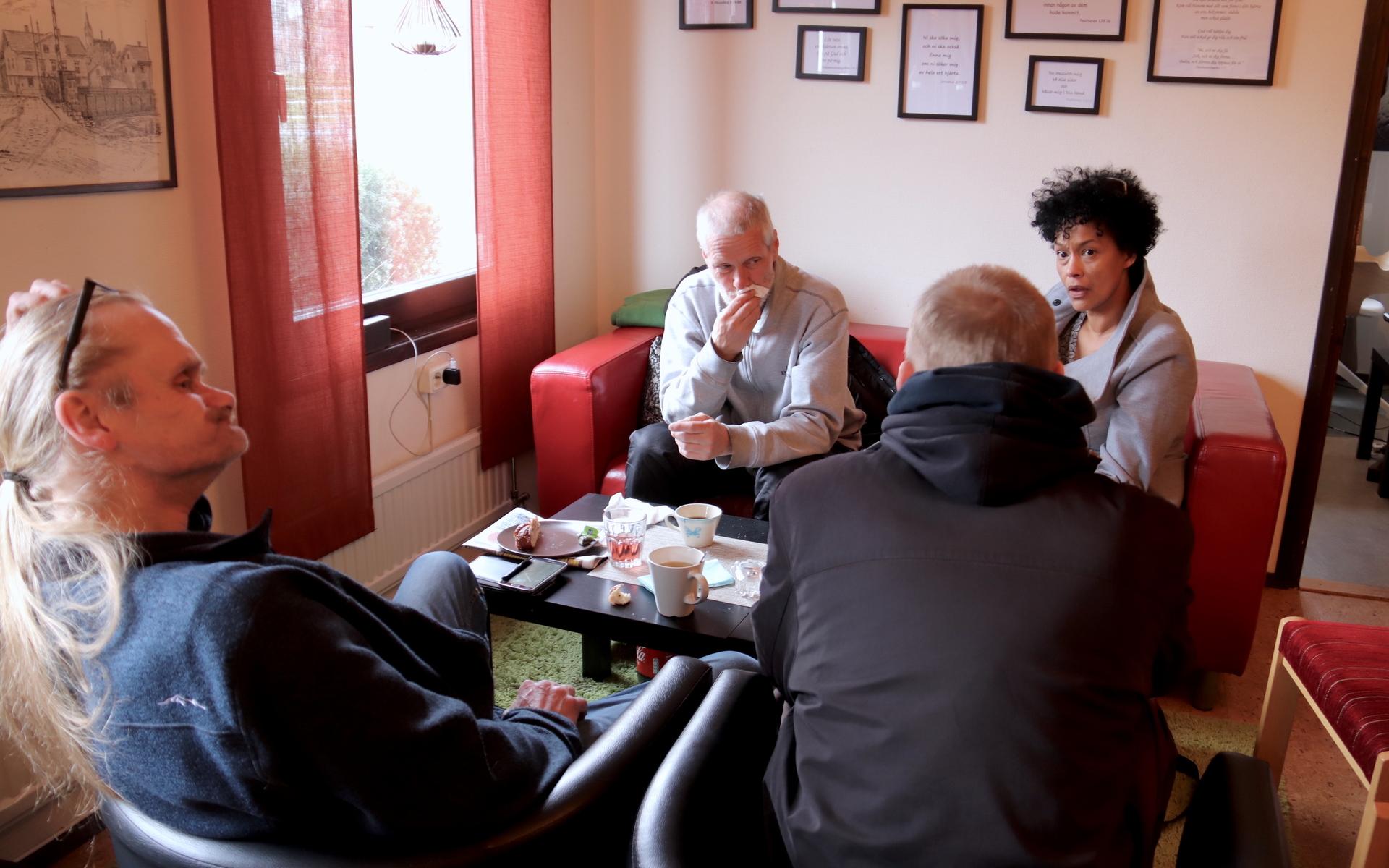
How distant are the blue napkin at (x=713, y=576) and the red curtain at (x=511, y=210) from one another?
1.35 metres

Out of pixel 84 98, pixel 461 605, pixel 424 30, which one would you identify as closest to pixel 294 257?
pixel 84 98

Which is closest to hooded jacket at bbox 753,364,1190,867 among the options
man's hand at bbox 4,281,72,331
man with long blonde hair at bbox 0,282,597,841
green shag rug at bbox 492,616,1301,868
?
man with long blonde hair at bbox 0,282,597,841

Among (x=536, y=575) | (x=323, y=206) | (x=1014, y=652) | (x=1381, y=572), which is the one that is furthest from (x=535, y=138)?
(x=1381, y=572)

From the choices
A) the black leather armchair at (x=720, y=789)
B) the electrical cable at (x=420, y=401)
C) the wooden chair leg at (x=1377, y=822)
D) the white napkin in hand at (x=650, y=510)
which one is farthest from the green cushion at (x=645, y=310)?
the wooden chair leg at (x=1377, y=822)

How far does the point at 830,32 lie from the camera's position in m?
3.47

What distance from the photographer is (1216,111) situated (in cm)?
315

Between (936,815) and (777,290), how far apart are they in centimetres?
190

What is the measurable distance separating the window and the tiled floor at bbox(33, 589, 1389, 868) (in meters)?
1.63

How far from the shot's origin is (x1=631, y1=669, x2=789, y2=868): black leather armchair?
3.69 feet

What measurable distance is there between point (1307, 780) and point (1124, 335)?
105 centimetres

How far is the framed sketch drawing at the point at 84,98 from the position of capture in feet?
5.96

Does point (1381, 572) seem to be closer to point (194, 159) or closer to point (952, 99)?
point (952, 99)

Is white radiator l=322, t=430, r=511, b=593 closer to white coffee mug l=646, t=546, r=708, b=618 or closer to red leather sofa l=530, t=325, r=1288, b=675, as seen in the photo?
red leather sofa l=530, t=325, r=1288, b=675

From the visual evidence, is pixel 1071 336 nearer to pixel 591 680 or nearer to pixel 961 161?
pixel 961 161
